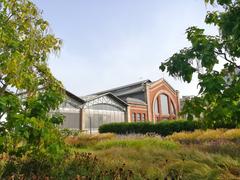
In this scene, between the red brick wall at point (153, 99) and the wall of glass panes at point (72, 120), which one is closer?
the wall of glass panes at point (72, 120)

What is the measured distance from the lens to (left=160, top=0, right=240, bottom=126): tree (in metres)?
4.67

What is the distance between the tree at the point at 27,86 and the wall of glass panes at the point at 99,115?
34.6 m

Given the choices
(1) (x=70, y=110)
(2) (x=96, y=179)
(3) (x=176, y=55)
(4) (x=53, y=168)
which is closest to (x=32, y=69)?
(4) (x=53, y=168)

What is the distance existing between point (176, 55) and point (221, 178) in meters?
2.50

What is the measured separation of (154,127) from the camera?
2959 centimetres

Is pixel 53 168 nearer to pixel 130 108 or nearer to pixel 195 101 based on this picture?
pixel 195 101

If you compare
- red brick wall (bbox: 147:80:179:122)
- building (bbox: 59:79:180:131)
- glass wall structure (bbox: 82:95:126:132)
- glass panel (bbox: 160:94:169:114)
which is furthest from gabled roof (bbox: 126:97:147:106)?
glass panel (bbox: 160:94:169:114)

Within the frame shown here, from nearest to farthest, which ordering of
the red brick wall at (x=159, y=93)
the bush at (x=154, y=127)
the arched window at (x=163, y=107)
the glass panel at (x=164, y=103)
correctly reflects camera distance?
the bush at (x=154, y=127) < the red brick wall at (x=159, y=93) < the arched window at (x=163, y=107) < the glass panel at (x=164, y=103)

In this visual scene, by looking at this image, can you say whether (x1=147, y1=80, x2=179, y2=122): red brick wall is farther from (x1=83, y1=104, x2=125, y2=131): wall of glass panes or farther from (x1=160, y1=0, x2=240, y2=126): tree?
(x1=160, y1=0, x2=240, y2=126): tree

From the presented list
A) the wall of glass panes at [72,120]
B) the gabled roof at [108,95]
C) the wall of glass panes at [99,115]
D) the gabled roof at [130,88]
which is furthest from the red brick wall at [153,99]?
the wall of glass panes at [72,120]

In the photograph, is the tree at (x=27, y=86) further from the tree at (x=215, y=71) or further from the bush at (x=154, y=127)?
the bush at (x=154, y=127)

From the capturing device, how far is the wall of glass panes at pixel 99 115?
1639 inches

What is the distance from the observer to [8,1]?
630 centimetres

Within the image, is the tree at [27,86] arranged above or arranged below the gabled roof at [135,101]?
below
